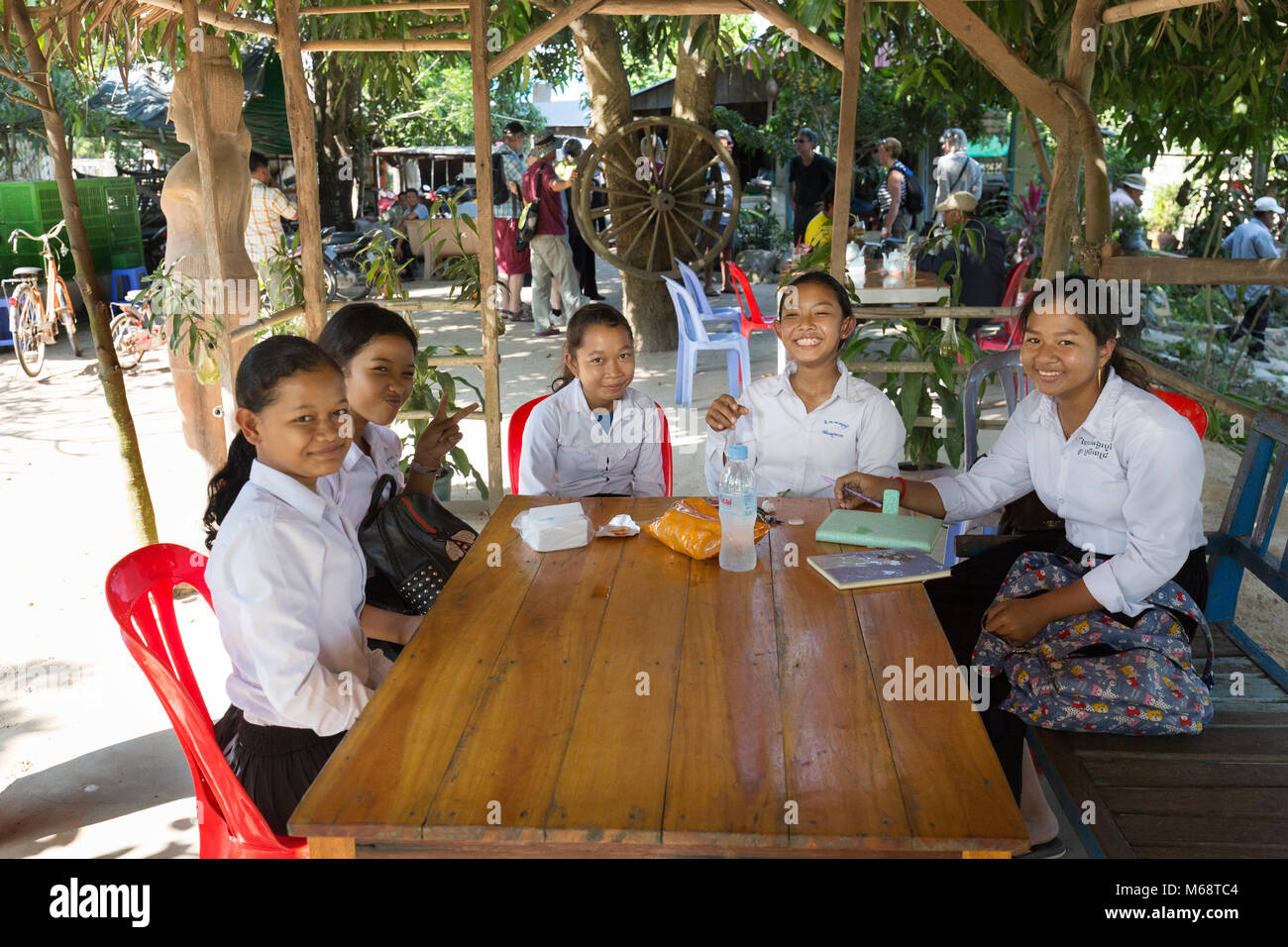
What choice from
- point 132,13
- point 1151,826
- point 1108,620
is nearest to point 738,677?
point 1151,826

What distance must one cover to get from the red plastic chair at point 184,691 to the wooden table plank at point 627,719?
62 centimetres

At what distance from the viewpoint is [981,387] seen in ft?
11.7

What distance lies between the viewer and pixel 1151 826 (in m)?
1.82

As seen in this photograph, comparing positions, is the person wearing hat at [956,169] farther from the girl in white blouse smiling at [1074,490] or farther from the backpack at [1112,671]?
the backpack at [1112,671]

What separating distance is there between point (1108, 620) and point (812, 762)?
108cm

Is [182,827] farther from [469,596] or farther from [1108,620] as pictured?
[1108,620]

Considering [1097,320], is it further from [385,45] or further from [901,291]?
[901,291]

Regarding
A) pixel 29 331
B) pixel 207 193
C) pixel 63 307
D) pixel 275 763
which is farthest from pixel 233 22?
pixel 63 307

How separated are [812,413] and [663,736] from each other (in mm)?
1528

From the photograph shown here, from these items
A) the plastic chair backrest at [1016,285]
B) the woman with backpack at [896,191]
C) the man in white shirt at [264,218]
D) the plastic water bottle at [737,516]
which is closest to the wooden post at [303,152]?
the plastic water bottle at [737,516]

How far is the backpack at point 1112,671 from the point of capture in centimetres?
206

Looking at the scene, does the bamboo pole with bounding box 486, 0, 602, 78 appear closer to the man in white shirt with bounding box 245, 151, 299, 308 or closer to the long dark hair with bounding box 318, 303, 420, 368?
the long dark hair with bounding box 318, 303, 420, 368

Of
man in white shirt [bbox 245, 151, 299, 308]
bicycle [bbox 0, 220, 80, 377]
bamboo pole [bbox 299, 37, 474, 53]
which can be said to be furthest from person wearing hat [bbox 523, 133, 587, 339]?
bamboo pole [bbox 299, 37, 474, 53]
